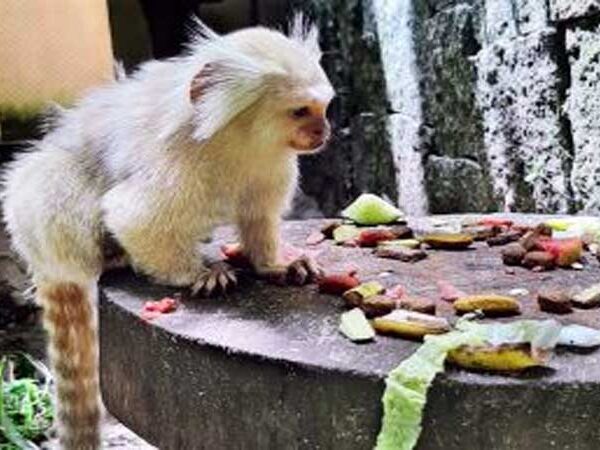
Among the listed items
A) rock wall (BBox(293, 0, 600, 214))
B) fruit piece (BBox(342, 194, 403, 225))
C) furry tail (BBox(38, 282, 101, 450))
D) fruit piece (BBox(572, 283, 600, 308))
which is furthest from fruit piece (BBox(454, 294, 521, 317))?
rock wall (BBox(293, 0, 600, 214))

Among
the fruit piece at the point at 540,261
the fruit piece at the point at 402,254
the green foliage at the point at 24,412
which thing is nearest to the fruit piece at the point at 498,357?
the fruit piece at the point at 540,261

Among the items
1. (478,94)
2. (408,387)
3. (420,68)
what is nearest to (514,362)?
(408,387)

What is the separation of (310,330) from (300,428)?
0.84ft

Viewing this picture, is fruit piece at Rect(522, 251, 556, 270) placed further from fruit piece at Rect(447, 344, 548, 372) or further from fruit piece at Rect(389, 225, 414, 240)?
fruit piece at Rect(447, 344, 548, 372)

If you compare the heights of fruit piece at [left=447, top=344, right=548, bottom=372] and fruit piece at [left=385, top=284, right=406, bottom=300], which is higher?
fruit piece at [left=447, top=344, right=548, bottom=372]

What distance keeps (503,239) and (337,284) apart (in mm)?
598

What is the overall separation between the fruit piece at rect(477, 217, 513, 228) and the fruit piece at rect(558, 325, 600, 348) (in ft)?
3.24

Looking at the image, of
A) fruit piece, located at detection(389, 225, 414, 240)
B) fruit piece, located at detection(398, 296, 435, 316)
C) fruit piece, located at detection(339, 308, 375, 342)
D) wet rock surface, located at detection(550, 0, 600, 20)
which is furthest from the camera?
wet rock surface, located at detection(550, 0, 600, 20)

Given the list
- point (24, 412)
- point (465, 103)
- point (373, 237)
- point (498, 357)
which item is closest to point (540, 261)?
point (373, 237)

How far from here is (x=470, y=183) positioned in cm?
433

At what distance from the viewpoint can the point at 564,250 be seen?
2312mm

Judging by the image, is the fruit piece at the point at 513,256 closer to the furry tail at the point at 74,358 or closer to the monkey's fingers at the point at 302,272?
the monkey's fingers at the point at 302,272

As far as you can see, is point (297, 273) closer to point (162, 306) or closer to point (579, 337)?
point (162, 306)

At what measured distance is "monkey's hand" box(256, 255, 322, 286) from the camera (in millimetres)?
2303
